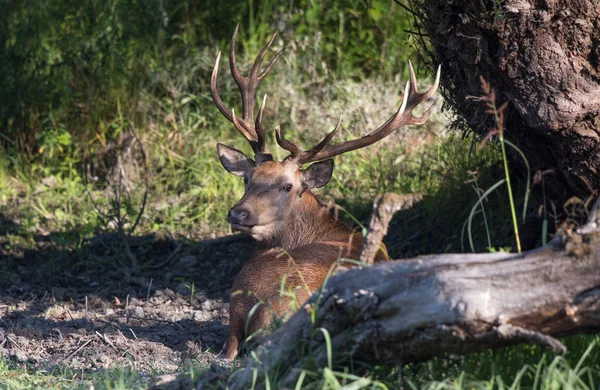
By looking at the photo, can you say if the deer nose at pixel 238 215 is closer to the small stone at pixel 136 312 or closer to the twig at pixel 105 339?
the small stone at pixel 136 312

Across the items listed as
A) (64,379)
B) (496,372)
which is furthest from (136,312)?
(496,372)

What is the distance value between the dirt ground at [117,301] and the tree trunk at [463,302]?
1457 mm

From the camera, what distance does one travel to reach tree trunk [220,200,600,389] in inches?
131

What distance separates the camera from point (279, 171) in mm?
6355

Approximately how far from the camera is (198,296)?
22.4 feet

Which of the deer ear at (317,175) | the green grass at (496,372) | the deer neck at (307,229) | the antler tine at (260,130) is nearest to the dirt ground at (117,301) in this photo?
the deer neck at (307,229)

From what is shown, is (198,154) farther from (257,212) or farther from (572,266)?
(572,266)

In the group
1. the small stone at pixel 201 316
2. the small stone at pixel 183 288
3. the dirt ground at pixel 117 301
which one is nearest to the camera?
the dirt ground at pixel 117 301

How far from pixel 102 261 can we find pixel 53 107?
8.30 feet

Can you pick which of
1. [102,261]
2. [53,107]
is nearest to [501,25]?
[102,261]

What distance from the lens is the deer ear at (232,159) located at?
6715 mm

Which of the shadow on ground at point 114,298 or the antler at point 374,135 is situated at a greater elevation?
the antler at point 374,135

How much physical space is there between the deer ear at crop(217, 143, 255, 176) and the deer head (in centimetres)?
8

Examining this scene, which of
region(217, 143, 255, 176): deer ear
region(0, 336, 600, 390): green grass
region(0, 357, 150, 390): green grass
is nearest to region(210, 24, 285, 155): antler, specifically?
region(217, 143, 255, 176): deer ear
